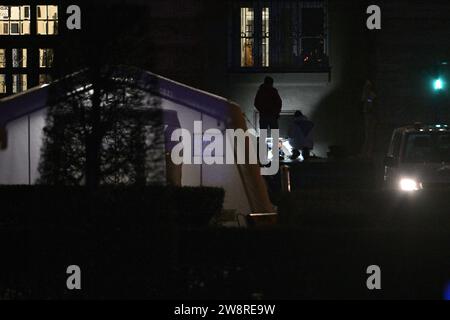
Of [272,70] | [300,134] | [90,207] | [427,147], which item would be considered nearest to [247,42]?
[272,70]

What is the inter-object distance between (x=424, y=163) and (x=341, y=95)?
8.66 meters

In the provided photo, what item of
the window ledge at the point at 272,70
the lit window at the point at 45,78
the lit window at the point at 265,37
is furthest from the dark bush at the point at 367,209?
the lit window at the point at 265,37

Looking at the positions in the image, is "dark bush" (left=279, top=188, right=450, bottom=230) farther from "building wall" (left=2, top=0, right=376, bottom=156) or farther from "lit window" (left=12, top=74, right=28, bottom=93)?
"lit window" (left=12, top=74, right=28, bottom=93)

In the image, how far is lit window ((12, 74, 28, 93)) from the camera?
87.7ft

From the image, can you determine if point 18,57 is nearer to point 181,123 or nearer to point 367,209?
point 181,123

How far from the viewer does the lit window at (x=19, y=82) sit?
87.7ft

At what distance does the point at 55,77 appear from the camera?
12.5m

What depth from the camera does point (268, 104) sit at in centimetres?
2497

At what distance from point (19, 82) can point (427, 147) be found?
36.0 ft

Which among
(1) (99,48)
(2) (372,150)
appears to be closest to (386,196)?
(1) (99,48)

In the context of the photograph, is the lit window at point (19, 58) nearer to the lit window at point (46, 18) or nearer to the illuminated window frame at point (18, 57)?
the illuminated window frame at point (18, 57)

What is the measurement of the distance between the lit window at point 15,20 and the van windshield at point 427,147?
35.2 feet

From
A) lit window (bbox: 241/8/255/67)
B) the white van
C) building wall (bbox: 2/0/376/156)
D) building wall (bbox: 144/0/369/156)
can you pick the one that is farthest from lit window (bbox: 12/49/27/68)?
the white van
